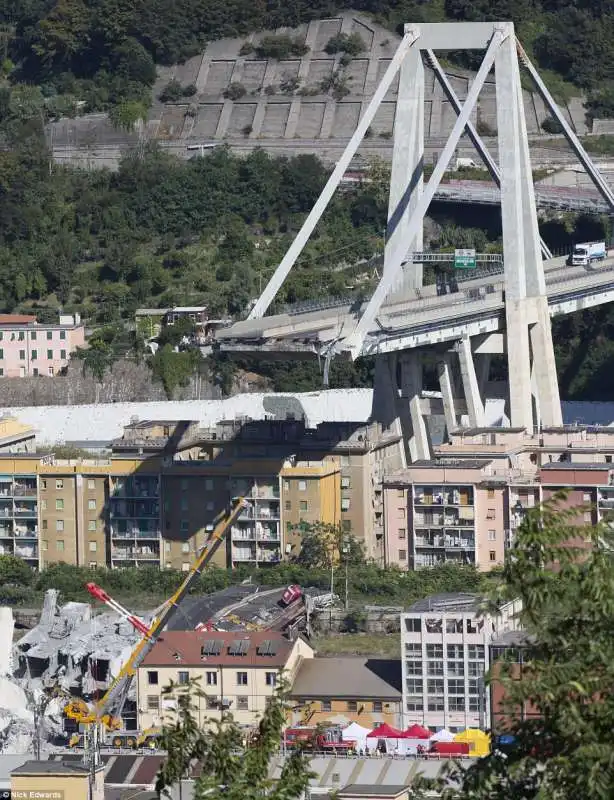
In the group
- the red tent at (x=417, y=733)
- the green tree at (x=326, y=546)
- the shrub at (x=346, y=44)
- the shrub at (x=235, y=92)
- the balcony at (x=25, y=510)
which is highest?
the shrub at (x=346, y=44)

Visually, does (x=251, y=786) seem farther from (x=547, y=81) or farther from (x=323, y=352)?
(x=547, y=81)

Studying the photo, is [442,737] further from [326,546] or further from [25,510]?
[25,510]

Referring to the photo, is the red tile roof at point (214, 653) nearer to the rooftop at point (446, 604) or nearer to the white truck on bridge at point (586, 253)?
the rooftop at point (446, 604)

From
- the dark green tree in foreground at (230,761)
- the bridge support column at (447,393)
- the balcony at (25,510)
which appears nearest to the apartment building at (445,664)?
the balcony at (25,510)

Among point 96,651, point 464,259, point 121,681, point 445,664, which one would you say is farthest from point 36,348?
point 445,664

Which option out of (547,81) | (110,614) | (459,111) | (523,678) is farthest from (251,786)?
(547,81)
